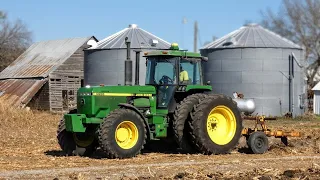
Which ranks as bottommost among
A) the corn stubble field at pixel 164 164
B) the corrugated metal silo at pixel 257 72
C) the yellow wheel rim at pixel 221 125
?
the corn stubble field at pixel 164 164

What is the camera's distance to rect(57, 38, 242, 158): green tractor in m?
14.4

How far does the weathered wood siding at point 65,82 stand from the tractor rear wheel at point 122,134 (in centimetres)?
3037

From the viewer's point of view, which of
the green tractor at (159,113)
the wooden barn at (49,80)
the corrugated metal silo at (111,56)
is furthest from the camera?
the wooden barn at (49,80)

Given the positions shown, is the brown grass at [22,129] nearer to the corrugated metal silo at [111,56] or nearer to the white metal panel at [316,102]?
the corrugated metal silo at [111,56]

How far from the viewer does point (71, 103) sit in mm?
42094

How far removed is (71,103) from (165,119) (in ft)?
90.3

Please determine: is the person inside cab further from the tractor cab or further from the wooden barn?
the wooden barn

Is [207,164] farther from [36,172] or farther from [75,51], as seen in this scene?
[75,51]

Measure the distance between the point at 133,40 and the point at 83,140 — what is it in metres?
23.7

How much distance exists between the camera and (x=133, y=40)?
127 ft

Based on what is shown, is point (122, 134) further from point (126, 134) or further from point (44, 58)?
point (44, 58)

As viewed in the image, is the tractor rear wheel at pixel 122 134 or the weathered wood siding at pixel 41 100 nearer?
the tractor rear wheel at pixel 122 134

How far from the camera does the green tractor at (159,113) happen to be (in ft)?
47.4

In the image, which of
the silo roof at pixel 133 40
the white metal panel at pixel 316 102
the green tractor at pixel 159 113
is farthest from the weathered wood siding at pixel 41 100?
the green tractor at pixel 159 113
